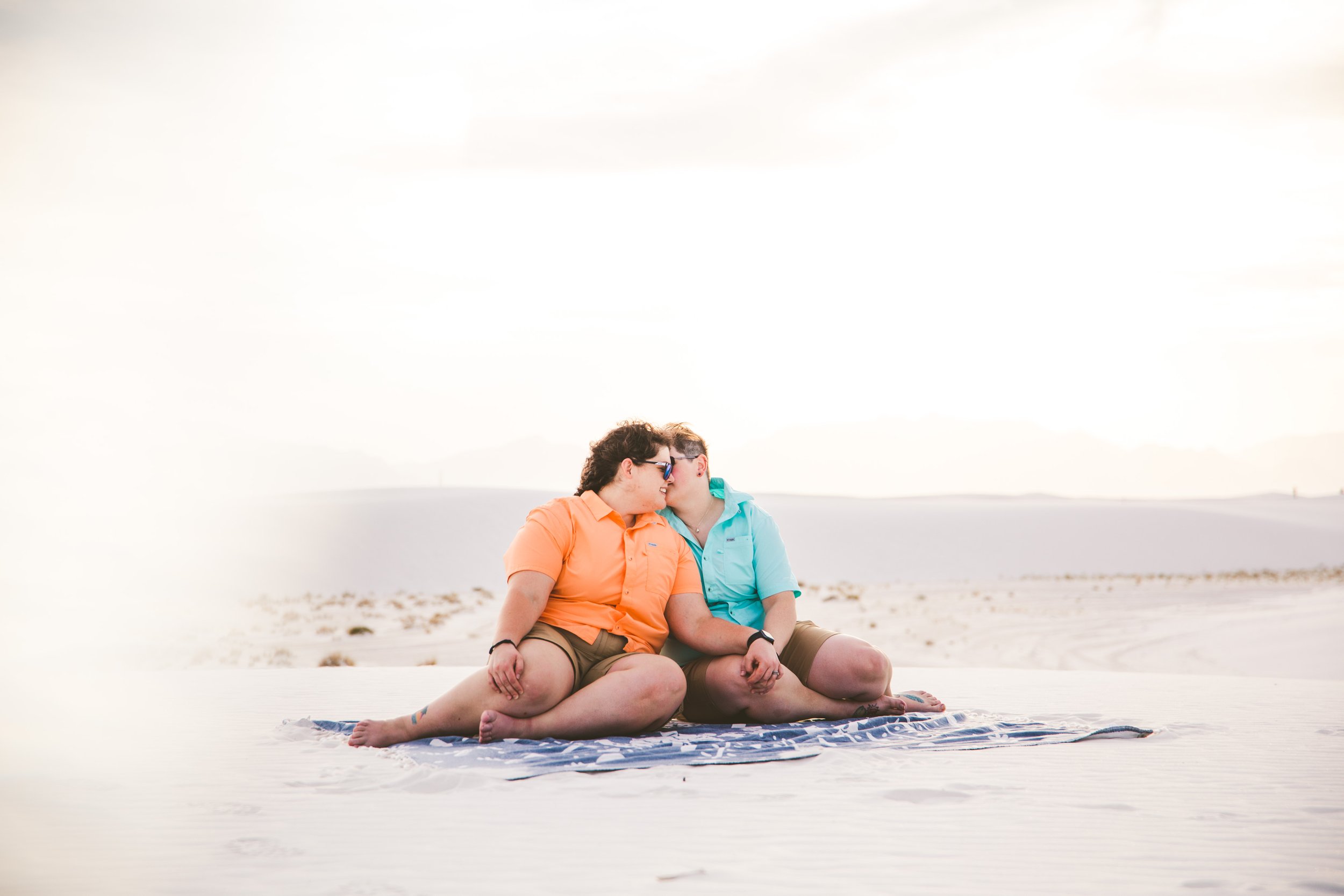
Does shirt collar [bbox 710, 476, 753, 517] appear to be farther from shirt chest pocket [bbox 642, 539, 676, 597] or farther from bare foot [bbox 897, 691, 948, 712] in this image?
bare foot [bbox 897, 691, 948, 712]

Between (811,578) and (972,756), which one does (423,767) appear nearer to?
(972,756)

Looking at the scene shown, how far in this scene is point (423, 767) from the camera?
4.26m

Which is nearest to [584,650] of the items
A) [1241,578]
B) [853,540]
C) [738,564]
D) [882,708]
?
[738,564]

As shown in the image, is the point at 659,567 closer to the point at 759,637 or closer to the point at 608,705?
the point at 759,637

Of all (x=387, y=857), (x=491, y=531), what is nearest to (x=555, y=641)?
(x=387, y=857)

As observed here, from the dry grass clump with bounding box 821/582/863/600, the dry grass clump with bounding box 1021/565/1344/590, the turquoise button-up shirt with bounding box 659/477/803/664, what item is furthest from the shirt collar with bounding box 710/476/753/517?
the dry grass clump with bounding box 1021/565/1344/590

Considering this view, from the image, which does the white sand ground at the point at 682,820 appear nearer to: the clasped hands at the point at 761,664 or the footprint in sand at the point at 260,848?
the footprint in sand at the point at 260,848

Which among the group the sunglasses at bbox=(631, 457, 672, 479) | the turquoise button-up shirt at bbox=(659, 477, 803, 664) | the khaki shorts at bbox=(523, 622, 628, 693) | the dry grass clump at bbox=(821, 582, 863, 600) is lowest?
the dry grass clump at bbox=(821, 582, 863, 600)

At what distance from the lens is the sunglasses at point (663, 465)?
5.20 metres

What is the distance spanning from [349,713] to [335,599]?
68.8 feet

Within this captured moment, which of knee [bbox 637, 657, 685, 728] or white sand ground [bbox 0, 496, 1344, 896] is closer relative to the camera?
white sand ground [bbox 0, 496, 1344, 896]

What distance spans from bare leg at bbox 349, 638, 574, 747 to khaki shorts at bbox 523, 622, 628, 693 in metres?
0.04

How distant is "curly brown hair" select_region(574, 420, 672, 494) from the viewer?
5.22 metres

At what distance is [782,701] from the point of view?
5340 mm
